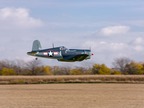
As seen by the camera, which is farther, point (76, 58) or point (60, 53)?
point (76, 58)

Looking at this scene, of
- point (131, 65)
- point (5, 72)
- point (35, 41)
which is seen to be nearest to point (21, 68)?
point (5, 72)

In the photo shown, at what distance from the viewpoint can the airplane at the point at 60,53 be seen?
38.3 m

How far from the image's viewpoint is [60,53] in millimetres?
38719

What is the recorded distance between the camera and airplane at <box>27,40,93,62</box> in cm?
3828

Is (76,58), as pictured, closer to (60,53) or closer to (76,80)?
(60,53)
